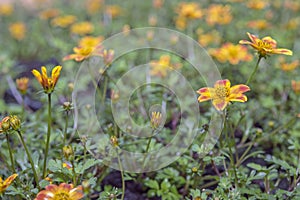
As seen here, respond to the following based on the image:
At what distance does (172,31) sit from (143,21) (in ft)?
1.75

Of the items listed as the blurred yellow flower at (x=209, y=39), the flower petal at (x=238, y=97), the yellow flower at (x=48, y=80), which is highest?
the blurred yellow flower at (x=209, y=39)

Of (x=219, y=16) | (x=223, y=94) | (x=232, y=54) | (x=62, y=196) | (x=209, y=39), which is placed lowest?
(x=62, y=196)

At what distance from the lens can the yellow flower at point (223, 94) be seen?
1259 millimetres

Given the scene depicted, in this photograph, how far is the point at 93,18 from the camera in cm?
377

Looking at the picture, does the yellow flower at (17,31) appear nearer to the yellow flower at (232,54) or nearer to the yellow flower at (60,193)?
the yellow flower at (232,54)

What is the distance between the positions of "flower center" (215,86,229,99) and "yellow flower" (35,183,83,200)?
0.52 meters

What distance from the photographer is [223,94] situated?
130 cm

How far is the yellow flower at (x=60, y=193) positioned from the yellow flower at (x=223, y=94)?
475 mm

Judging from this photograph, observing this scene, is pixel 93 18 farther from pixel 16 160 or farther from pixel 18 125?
pixel 18 125

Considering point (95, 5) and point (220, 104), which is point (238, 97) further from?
point (95, 5)

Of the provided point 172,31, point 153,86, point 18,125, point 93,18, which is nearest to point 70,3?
point 93,18

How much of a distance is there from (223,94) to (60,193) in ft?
1.92

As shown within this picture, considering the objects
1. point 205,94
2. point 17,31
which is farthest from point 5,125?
point 17,31

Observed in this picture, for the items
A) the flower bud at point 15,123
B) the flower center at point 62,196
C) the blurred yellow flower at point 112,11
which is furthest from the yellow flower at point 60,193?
the blurred yellow flower at point 112,11
